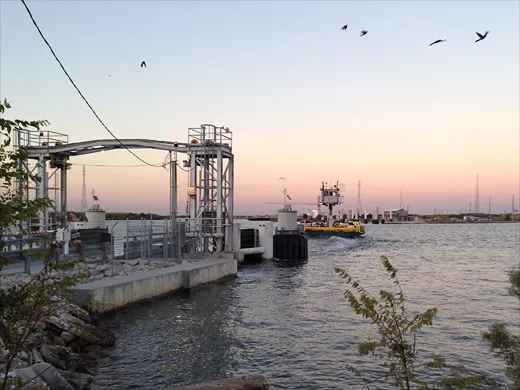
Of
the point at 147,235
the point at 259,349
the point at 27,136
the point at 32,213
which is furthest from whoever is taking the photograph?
the point at 27,136

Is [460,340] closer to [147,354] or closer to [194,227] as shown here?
[147,354]

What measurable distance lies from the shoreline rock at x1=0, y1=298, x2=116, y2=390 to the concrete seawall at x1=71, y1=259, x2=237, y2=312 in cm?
77

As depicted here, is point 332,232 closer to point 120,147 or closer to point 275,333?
point 120,147

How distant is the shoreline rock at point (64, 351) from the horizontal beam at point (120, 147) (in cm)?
1612

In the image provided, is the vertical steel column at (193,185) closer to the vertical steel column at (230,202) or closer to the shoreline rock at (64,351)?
the vertical steel column at (230,202)

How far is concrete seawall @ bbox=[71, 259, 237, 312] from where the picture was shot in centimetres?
1578

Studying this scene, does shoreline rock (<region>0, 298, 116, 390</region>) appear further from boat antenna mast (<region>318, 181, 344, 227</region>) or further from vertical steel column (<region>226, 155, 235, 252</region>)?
boat antenna mast (<region>318, 181, 344, 227</region>)

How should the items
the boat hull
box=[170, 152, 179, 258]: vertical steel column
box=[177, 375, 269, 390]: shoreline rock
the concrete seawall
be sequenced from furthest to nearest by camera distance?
the boat hull → box=[170, 152, 179, 258]: vertical steel column → the concrete seawall → box=[177, 375, 269, 390]: shoreline rock

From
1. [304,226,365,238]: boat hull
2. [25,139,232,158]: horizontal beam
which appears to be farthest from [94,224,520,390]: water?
[304,226,365,238]: boat hull

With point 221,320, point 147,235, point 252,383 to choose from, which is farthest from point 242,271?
point 252,383

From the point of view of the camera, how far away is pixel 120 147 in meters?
30.4

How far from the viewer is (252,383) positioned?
834cm

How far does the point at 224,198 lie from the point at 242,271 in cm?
540

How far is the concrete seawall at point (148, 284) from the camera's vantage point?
15.8 m
